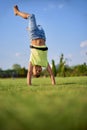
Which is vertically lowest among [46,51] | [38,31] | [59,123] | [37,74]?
[59,123]

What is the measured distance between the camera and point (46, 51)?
5.51 meters

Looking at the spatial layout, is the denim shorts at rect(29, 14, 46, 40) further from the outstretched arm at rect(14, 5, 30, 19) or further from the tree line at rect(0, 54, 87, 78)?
the tree line at rect(0, 54, 87, 78)

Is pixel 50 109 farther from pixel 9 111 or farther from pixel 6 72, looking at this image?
pixel 6 72

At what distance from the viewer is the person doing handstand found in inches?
214

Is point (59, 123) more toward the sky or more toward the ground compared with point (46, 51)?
more toward the ground

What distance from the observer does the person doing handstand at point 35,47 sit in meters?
5.43

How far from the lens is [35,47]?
5422 mm

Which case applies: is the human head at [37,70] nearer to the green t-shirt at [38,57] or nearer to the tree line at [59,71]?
the green t-shirt at [38,57]

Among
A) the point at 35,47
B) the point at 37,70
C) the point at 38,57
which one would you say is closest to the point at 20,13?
the point at 35,47

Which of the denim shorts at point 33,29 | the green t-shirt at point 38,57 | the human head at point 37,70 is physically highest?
the denim shorts at point 33,29

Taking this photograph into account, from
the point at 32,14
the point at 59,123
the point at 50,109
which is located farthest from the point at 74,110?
the point at 32,14

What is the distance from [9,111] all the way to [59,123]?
0.43 metres

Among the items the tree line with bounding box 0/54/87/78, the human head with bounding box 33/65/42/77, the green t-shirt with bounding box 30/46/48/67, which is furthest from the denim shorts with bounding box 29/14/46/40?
the tree line with bounding box 0/54/87/78

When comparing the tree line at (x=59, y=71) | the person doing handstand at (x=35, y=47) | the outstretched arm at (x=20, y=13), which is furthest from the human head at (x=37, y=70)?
the tree line at (x=59, y=71)
